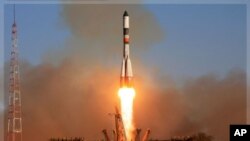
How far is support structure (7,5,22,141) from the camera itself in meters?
13.2

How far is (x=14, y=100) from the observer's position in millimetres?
13266

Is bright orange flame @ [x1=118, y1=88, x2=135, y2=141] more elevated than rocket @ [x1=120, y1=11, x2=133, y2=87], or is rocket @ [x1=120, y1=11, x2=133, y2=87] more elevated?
rocket @ [x1=120, y1=11, x2=133, y2=87]

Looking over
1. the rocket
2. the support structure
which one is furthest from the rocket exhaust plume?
the support structure

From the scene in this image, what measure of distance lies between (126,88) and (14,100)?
8.24 ft

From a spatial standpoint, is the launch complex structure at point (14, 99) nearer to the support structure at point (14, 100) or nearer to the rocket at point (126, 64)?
the support structure at point (14, 100)

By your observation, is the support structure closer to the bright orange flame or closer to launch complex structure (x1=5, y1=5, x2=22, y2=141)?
launch complex structure (x1=5, y1=5, x2=22, y2=141)

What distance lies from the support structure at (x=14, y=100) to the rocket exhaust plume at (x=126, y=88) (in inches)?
90.6

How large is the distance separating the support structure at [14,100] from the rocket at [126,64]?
2.35 metres

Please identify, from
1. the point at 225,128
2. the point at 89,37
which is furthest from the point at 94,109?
the point at 225,128

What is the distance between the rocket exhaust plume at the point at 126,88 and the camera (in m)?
13.5

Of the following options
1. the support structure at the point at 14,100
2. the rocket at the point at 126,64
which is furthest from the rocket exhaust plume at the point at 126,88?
the support structure at the point at 14,100

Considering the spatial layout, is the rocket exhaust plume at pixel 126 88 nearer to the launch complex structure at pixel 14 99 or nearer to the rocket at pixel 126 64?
the rocket at pixel 126 64

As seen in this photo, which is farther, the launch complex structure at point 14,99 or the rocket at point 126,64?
the rocket at point 126,64

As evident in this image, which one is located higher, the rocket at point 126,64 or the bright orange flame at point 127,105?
the rocket at point 126,64
